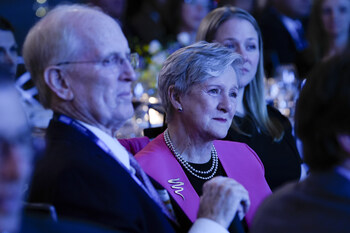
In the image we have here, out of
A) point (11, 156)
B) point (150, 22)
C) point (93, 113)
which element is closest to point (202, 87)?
point (93, 113)

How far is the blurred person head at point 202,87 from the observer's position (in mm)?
2236

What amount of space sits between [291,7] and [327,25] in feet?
4.15

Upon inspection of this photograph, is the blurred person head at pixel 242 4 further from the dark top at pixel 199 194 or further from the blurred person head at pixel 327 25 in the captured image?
the dark top at pixel 199 194

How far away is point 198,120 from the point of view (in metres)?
2.24

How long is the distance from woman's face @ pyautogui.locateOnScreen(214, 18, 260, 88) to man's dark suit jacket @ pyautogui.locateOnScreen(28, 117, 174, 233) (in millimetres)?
1403

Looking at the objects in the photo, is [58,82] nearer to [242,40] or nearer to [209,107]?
[209,107]

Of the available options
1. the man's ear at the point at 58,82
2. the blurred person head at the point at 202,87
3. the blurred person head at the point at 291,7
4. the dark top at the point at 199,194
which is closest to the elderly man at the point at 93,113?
the man's ear at the point at 58,82

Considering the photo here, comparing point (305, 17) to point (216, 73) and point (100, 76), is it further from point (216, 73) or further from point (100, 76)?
point (100, 76)

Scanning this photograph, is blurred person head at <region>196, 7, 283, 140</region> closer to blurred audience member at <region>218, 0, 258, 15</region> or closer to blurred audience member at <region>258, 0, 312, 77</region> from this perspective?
blurred audience member at <region>258, 0, 312, 77</region>

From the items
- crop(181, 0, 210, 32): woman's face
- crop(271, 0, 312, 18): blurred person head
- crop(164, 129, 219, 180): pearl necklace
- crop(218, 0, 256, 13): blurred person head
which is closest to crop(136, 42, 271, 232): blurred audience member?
crop(164, 129, 219, 180): pearl necklace

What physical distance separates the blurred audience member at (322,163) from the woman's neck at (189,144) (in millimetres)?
923

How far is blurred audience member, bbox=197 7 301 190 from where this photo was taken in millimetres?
2744

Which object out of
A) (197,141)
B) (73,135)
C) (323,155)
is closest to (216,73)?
(197,141)

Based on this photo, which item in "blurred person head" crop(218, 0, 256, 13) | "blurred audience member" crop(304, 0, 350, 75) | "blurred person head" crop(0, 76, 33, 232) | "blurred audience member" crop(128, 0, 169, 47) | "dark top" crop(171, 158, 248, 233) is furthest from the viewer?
"blurred audience member" crop(128, 0, 169, 47)
